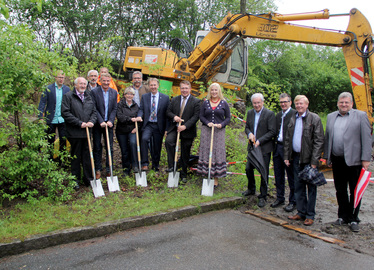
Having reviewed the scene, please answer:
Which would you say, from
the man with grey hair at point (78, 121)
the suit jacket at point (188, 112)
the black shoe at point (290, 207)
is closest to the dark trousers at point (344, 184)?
the black shoe at point (290, 207)

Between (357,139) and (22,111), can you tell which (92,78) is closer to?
(22,111)

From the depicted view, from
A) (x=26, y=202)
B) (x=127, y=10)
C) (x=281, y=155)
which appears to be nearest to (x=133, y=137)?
(x=26, y=202)

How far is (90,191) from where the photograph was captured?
19.0ft

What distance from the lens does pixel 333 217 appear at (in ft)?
17.5

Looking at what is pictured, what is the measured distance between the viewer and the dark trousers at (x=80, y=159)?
585 cm

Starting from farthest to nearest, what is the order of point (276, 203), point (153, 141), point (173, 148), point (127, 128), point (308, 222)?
point (153, 141) → point (173, 148) → point (127, 128) → point (276, 203) → point (308, 222)

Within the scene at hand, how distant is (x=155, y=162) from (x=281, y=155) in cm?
268

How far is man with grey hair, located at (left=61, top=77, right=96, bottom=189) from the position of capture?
577 cm

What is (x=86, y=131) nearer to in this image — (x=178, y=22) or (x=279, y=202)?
(x=279, y=202)

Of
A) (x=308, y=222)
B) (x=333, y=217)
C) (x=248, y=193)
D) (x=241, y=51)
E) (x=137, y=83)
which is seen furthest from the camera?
(x=241, y=51)

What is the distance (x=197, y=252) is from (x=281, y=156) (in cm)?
255

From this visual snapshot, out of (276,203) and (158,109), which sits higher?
(158,109)

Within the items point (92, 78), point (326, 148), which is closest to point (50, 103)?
point (92, 78)

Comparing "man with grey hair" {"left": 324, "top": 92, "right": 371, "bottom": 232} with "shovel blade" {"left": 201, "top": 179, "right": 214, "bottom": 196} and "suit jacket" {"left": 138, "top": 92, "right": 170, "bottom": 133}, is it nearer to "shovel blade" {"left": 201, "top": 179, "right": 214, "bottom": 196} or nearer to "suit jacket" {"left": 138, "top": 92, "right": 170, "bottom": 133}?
"shovel blade" {"left": 201, "top": 179, "right": 214, "bottom": 196}
